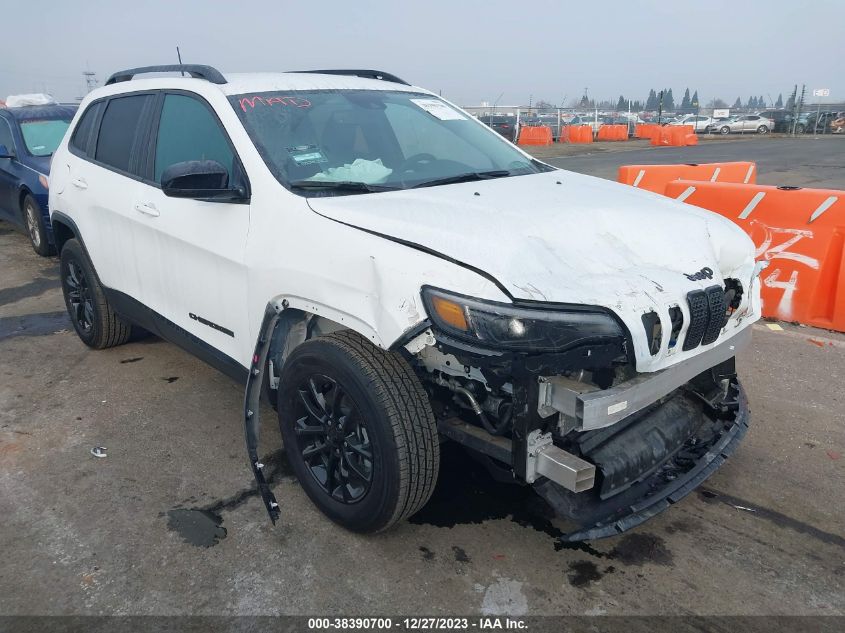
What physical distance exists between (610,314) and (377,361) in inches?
34.3

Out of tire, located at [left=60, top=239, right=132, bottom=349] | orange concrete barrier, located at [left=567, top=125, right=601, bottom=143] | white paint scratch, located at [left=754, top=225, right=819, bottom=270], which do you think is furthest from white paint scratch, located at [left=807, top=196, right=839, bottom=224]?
orange concrete barrier, located at [left=567, top=125, right=601, bottom=143]

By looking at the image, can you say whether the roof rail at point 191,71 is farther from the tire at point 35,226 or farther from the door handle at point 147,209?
the tire at point 35,226

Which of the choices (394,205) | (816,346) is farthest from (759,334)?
(394,205)

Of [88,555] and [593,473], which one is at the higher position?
[593,473]

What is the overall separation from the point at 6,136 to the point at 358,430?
8249 mm

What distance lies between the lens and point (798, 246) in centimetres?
541

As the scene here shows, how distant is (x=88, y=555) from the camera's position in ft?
9.16

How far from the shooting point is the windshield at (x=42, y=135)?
837 cm

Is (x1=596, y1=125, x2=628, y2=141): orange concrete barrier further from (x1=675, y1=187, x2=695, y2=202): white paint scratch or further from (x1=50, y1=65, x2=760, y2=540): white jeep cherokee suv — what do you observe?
(x1=50, y1=65, x2=760, y2=540): white jeep cherokee suv

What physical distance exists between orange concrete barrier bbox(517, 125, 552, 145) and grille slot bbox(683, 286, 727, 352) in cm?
2778

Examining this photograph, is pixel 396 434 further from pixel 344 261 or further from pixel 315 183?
pixel 315 183

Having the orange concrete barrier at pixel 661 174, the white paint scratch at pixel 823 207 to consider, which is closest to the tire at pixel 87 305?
the white paint scratch at pixel 823 207

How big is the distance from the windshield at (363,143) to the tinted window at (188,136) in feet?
0.61

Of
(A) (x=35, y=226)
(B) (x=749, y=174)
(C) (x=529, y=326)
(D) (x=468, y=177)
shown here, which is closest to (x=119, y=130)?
(D) (x=468, y=177)
